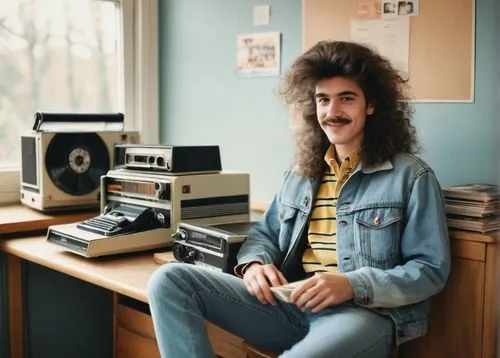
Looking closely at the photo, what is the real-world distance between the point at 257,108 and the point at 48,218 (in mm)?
944

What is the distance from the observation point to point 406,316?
1.72 metres

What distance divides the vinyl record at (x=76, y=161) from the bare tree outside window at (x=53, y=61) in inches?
13.9

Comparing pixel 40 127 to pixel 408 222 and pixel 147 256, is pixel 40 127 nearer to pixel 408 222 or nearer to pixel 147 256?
pixel 147 256

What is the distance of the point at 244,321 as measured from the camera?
1798mm

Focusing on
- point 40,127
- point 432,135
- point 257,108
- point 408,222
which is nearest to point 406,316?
point 408,222

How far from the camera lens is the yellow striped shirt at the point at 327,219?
1906 millimetres

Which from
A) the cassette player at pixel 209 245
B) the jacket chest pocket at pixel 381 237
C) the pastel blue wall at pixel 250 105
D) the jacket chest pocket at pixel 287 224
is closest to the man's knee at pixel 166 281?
the cassette player at pixel 209 245

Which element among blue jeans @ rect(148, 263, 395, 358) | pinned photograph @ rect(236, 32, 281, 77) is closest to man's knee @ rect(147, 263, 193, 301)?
blue jeans @ rect(148, 263, 395, 358)

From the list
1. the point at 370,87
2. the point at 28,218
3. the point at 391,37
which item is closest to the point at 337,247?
the point at 370,87

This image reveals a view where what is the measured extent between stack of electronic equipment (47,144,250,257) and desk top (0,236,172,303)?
3 centimetres

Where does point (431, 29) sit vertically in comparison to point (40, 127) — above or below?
above

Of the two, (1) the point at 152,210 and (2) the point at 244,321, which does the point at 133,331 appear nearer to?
(1) the point at 152,210

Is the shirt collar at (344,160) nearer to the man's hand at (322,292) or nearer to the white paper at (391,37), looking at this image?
the man's hand at (322,292)

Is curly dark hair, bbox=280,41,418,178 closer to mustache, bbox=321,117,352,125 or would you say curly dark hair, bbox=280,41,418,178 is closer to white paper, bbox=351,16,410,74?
mustache, bbox=321,117,352,125
